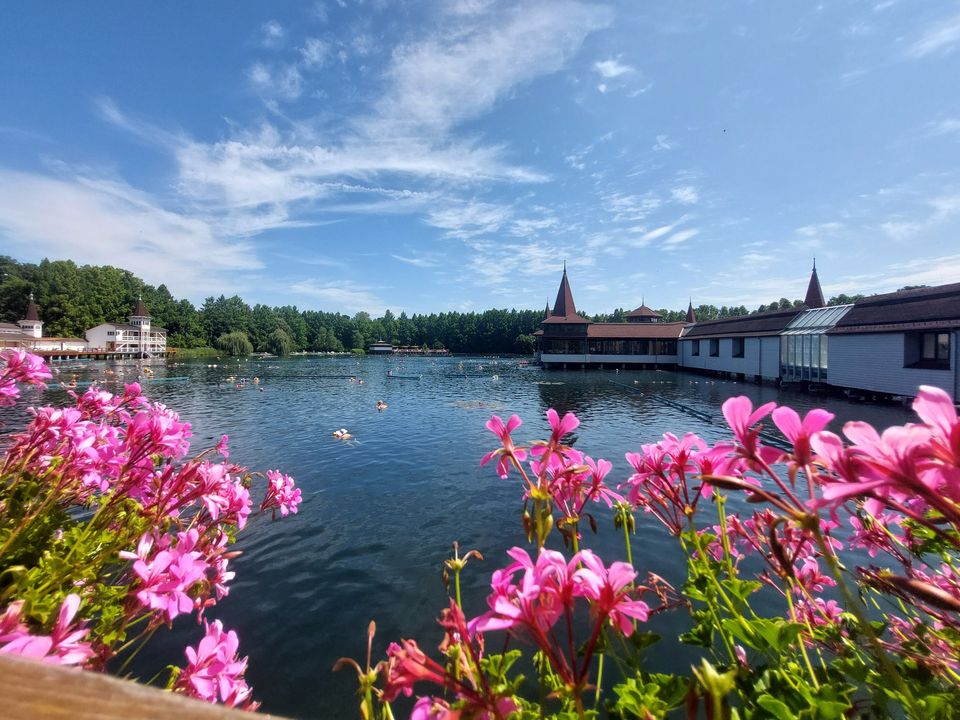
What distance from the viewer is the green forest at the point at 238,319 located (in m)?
77.0

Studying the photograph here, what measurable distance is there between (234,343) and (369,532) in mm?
100816

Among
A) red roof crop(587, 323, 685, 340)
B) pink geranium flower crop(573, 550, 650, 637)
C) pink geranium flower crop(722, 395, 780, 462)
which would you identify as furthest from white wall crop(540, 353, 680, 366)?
pink geranium flower crop(573, 550, 650, 637)

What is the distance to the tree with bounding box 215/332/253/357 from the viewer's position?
93306mm

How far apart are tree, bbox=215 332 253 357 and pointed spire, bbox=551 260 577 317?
7408 centimetres

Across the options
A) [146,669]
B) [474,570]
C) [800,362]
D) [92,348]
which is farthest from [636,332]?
[92,348]

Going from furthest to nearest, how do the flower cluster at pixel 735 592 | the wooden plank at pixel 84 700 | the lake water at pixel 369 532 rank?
the lake water at pixel 369 532 < the flower cluster at pixel 735 592 < the wooden plank at pixel 84 700

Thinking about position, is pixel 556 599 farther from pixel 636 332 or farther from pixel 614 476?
pixel 636 332

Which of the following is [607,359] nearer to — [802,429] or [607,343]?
[607,343]

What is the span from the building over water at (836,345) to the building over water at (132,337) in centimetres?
8591

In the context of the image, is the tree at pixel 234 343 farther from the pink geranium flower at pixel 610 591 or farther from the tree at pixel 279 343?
the pink geranium flower at pixel 610 591

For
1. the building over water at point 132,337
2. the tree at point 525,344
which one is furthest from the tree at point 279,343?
the tree at point 525,344

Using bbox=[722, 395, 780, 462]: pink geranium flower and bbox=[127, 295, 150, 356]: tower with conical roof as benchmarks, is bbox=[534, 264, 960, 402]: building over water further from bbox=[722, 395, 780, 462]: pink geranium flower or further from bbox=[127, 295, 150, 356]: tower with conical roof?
bbox=[127, 295, 150, 356]: tower with conical roof

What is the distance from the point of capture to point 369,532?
792 centimetres

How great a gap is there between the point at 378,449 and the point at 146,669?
9743mm
